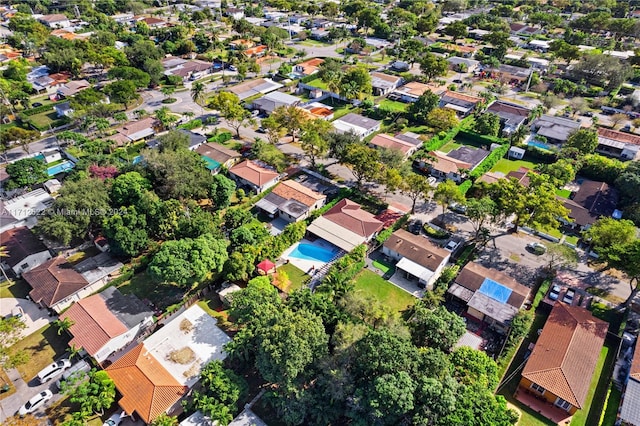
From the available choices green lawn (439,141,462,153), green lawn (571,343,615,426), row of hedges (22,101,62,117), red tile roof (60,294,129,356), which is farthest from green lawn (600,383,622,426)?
row of hedges (22,101,62,117)

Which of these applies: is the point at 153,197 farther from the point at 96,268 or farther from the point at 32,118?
the point at 32,118

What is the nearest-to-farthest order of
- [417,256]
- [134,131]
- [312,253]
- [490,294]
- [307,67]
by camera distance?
[490,294] < [417,256] < [312,253] < [134,131] < [307,67]

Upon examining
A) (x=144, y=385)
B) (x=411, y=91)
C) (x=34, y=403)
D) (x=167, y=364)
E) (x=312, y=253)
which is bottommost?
(x=34, y=403)

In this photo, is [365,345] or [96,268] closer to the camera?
[365,345]

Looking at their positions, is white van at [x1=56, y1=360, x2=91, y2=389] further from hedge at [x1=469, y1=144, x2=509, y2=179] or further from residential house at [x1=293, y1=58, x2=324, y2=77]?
residential house at [x1=293, y1=58, x2=324, y2=77]

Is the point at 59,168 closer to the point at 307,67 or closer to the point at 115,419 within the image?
the point at 115,419

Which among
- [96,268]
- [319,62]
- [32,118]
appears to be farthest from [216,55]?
[96,268]

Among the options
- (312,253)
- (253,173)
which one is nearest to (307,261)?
(312,253)
